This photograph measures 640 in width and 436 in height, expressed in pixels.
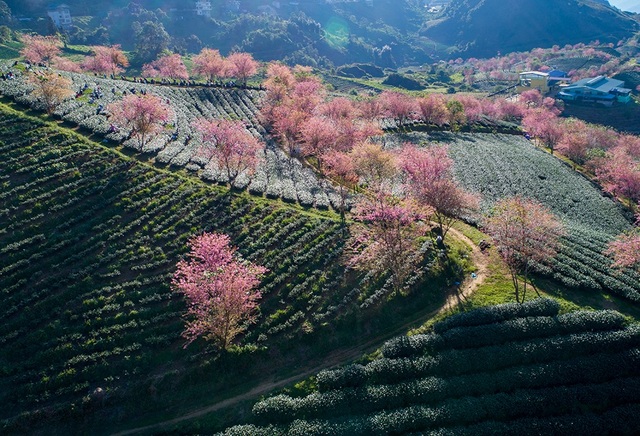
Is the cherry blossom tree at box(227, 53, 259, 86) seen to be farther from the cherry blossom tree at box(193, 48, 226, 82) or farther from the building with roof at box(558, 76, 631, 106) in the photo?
the building with roof at box(558, 76, 631, 106)

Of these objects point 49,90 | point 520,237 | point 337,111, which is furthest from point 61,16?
point 520,237

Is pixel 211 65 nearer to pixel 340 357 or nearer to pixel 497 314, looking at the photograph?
pixel 340 357

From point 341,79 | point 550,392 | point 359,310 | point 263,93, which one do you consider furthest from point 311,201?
point 341,79

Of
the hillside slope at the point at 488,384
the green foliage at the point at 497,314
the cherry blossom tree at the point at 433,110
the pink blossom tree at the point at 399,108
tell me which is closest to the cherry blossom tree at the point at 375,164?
the green foliage at the point at 497,314

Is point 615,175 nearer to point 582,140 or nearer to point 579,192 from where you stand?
point 579,192

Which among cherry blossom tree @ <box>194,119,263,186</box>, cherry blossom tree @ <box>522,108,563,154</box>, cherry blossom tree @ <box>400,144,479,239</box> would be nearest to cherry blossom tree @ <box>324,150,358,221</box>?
cherry blossom tree @ <box>400,144,479,239</box>
